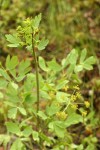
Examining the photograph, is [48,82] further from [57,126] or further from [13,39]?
[13,39]

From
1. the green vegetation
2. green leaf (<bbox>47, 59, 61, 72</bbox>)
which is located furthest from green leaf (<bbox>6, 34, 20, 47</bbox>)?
green leaf (<bbox>47, 59, 61, 72</bbox>)

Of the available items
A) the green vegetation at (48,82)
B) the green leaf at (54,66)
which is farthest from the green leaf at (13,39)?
the green leaf at (54,66)

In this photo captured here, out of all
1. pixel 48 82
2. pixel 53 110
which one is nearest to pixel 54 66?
pixel 48 82

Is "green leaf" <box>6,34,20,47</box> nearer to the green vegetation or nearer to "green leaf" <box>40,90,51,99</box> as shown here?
the green vegetation

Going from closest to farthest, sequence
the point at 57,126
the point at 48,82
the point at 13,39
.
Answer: the point at 13,39 < the point at 57,126 < the point at 48,82

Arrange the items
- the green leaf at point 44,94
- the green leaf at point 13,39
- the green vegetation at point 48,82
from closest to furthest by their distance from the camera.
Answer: the green leaf at point 13,39 → the green vegetation at point 48,82 → the green leaf at point 44,94

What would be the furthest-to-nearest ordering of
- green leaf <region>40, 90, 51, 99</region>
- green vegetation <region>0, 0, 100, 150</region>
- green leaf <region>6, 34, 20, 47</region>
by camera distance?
green leaf <region>40, 90, 51, 99</region> < green vegetation <region>0, 0, 100, 150</region> < green leaf <region>6, 34, 20, 47</region>

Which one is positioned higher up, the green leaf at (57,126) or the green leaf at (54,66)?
the green leaf at (54,66)

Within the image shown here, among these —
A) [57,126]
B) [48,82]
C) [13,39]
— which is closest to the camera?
[13,39]

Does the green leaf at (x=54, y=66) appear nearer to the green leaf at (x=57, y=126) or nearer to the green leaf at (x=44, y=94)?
the green leaf at (x=44, y=94)
